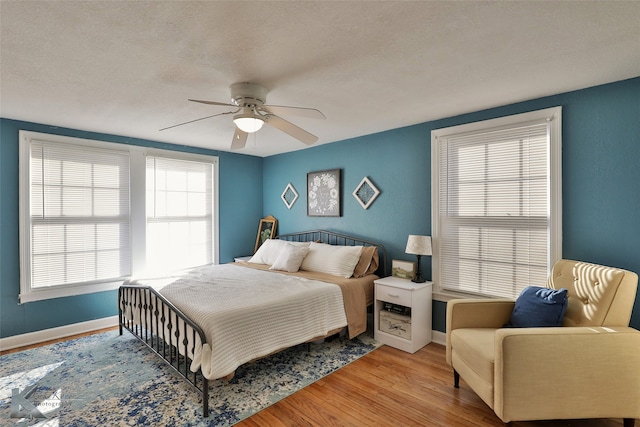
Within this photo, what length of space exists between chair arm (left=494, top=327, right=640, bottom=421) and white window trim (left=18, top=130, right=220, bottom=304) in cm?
433

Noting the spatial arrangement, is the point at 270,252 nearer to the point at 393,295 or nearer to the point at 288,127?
the point at 393,295

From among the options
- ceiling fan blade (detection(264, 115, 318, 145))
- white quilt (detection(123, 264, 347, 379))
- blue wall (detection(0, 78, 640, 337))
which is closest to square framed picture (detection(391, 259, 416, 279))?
blue wall (detection(0, 78, 640, 337))

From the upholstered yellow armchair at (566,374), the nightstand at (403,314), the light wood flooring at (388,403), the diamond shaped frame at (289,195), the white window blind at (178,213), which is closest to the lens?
the upholstered yellow armchair at (566,374)

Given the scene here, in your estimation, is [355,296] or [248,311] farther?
[355,296]

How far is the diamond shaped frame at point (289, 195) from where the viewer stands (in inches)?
209

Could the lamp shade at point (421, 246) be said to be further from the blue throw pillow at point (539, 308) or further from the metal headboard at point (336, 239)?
the blue throw pillow at point (539, 308)

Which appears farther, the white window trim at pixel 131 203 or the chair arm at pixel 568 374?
the white window trim at pixel 131 203

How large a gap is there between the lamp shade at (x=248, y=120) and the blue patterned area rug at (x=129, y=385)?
211 centimetres

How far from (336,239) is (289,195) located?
126cm

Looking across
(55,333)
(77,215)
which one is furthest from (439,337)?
(77,215)

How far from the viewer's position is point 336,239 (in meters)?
4.67

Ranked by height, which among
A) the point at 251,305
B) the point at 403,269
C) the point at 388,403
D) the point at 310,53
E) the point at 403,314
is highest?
the point at 310,53

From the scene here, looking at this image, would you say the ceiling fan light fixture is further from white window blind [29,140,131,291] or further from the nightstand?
white window blind [29,140,131,291]

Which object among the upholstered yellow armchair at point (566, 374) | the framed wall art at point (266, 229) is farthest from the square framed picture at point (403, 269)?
the framed wall art at point (266, 229)
